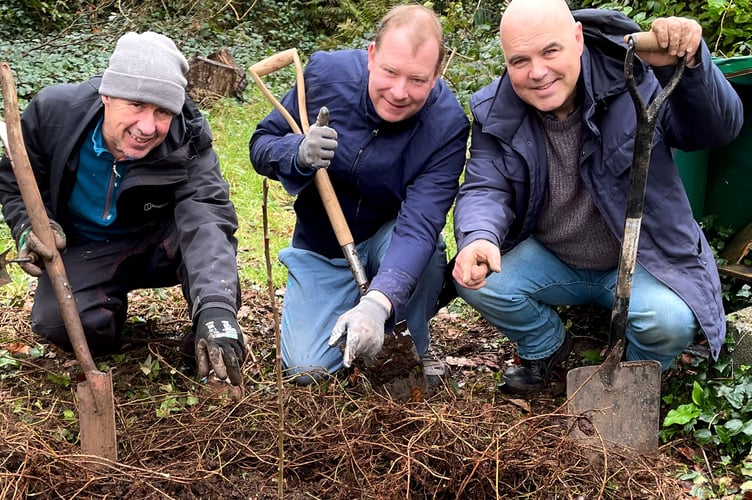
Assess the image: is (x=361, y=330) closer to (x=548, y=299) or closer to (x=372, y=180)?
(x=372, y=180)

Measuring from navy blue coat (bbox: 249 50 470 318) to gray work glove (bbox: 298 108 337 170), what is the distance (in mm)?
104

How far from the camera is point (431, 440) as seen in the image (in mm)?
2549

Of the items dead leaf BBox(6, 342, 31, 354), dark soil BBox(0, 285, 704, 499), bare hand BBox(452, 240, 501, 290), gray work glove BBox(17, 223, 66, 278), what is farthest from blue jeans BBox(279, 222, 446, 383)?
dead leaf BBox(6, 342, 31, 354)

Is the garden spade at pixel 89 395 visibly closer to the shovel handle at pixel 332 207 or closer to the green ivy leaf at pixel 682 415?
the shovel handle at pixel 332 207

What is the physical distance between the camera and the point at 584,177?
280cm

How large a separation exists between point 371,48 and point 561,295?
4.00 ft

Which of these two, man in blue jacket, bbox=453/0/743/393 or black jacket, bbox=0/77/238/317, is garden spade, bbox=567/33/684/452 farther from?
black jacket, bbox=0/77/238/317

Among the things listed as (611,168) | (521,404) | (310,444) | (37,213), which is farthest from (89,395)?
(611,168)

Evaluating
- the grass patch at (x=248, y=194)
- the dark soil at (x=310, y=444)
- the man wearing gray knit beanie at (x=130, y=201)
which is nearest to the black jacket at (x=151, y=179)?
the man wearing gray knit beanie at (x=130, y=201)

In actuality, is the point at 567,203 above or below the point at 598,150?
below

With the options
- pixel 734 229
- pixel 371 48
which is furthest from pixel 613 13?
pixel 734 229

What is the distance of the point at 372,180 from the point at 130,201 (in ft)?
3.13

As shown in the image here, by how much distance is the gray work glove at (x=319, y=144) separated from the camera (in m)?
2.76

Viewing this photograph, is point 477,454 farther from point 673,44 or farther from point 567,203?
point 673,44
